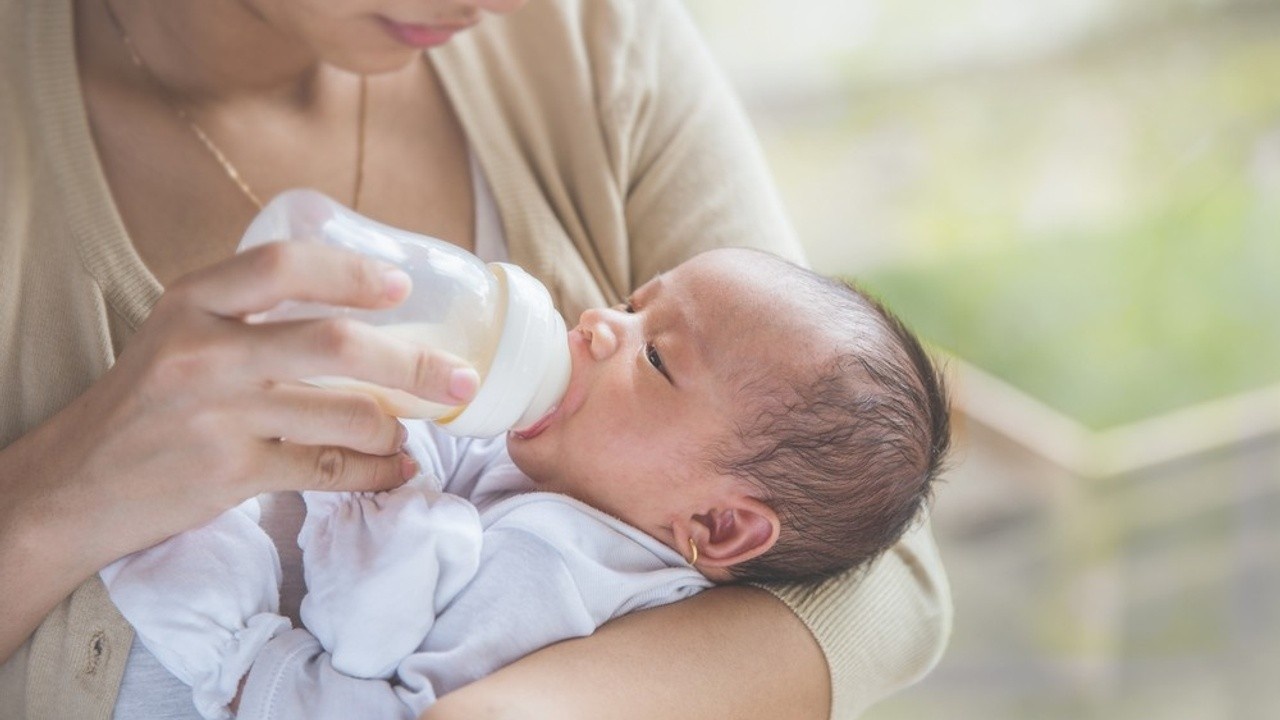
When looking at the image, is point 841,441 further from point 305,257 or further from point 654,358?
point 305,257

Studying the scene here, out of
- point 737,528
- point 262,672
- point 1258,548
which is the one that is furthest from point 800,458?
point 1258,548

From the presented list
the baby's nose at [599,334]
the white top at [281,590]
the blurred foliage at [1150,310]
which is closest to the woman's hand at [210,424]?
the white top at [281,590]

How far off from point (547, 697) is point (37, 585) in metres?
0.46

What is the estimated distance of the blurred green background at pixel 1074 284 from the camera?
270 centimetres

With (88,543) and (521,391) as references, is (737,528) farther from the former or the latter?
(88,543)

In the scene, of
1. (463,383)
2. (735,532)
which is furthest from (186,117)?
(735,532)

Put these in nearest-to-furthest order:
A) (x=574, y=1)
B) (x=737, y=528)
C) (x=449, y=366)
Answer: (x=449, y=366)
(x=737, y=528)
(x=574, y=1)

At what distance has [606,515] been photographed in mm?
1276

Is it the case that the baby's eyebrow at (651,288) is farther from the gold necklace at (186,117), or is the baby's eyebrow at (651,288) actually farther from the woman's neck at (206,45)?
the woman's neck at (206,45)

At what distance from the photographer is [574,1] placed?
1.67m

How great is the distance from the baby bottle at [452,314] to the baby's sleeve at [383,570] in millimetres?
91

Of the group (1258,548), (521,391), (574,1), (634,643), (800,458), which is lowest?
(1258,548)

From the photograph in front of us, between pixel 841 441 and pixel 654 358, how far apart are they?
0.65 feet

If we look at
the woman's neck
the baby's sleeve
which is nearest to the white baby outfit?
the baby's sleeve
